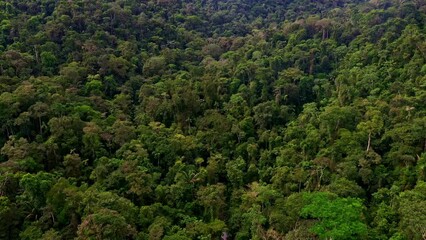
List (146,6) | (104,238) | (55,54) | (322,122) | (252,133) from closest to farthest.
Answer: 1. (104,238)
2. (322,122)
3. (252,133)
4. (55,54)
5. (146,6)

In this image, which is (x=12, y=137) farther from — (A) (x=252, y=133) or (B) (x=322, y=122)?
(B) (x=322, y=122)

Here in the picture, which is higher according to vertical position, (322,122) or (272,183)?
(322,122)

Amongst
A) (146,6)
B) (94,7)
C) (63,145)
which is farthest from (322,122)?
(146,6)

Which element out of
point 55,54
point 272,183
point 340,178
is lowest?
point 272,183

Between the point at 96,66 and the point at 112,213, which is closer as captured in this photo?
the point at 112,213

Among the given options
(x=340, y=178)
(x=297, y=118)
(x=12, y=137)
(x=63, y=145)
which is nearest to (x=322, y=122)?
(x=297, y=118)

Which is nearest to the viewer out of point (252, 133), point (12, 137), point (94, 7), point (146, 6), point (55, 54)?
point (12, 137)

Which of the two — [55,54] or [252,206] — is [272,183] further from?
[55,54]
